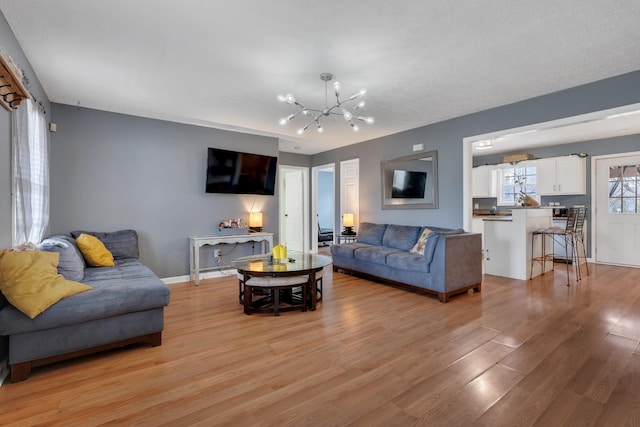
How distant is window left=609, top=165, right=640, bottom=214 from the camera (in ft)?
17.9

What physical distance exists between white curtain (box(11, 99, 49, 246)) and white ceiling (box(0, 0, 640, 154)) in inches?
21.5

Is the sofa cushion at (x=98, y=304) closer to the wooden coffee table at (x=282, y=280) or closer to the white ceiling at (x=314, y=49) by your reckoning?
the wooden coffee table at (x=282, y=280)

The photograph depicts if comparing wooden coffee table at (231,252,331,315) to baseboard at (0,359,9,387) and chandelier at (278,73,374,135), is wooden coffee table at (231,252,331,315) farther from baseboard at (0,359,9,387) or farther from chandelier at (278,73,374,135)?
baseboard at (0,359,9,387)

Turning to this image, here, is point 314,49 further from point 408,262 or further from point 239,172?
point 239,172

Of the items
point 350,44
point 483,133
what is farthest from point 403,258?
point 350,44

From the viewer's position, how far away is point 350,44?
8.39ft

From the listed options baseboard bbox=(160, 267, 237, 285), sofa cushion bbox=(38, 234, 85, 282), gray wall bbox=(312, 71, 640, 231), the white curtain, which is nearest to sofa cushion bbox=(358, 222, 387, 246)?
gray wall bbox=(312, 71, 640, 231)

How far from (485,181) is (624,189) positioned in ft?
7.90

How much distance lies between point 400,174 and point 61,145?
5.00 meters

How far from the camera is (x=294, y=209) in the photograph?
24.3 ft

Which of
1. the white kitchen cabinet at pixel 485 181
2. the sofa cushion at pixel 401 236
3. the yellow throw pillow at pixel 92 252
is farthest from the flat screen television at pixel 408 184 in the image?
the yellow throw pillow at pixel 92 252

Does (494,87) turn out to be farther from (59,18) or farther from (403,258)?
(59,18)

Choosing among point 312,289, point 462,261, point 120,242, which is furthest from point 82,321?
point 462,261

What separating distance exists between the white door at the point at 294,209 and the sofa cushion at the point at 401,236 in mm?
2591
